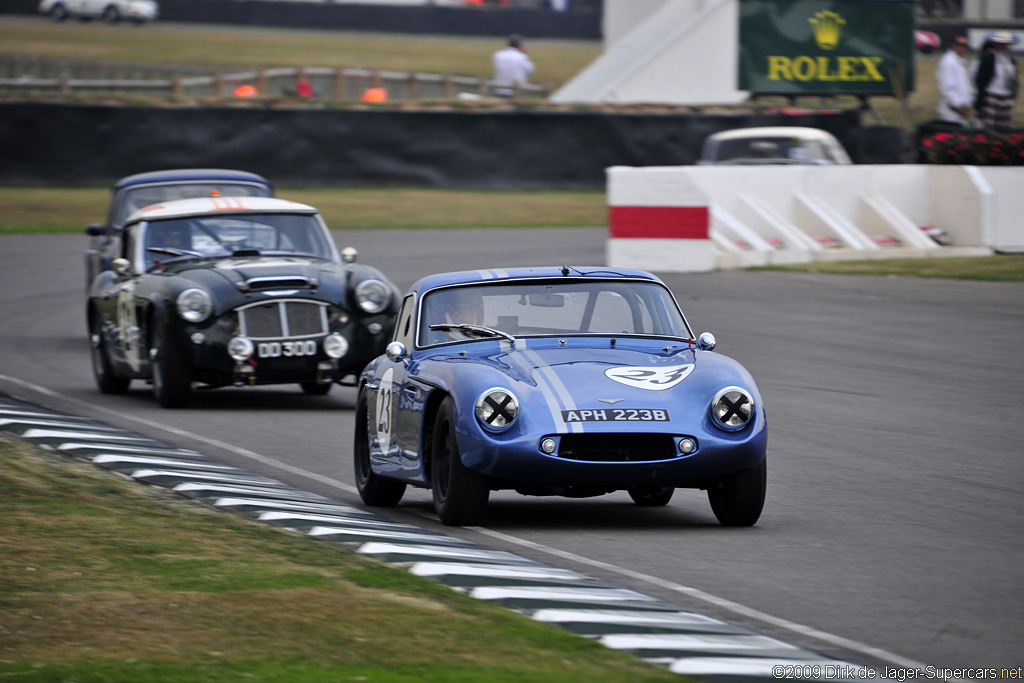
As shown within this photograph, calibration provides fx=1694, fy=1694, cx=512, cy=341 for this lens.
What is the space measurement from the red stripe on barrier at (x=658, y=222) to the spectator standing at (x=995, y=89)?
7126 millimetres

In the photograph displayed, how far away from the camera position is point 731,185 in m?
21.9

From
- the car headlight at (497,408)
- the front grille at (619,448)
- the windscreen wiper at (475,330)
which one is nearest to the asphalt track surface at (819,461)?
the front grille at (619,448)

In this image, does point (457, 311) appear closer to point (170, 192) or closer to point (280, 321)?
point (280, 321)

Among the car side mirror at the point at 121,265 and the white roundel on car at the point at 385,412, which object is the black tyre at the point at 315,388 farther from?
the white roundel on car at the point at 385,412

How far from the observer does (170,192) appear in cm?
1591

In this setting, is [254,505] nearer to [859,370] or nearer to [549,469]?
[549,469]

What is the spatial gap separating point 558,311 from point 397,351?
813 mm

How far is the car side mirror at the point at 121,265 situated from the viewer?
13305mm

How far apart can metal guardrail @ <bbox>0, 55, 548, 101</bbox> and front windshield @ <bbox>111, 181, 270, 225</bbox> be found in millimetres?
17459

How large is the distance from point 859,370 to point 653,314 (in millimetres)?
5998

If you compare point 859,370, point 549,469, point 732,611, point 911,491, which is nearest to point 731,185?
point 859,370

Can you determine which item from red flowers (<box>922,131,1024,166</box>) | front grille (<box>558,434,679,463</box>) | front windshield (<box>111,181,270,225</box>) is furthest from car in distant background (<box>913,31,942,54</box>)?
front grille (<box>558,434,679,463</box>)

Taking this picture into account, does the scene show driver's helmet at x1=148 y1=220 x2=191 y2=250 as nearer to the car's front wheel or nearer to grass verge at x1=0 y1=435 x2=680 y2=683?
grass verge at x1=0 y1=435 x2=680 y2=683

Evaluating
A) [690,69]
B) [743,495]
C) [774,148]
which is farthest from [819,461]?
[690,69]
